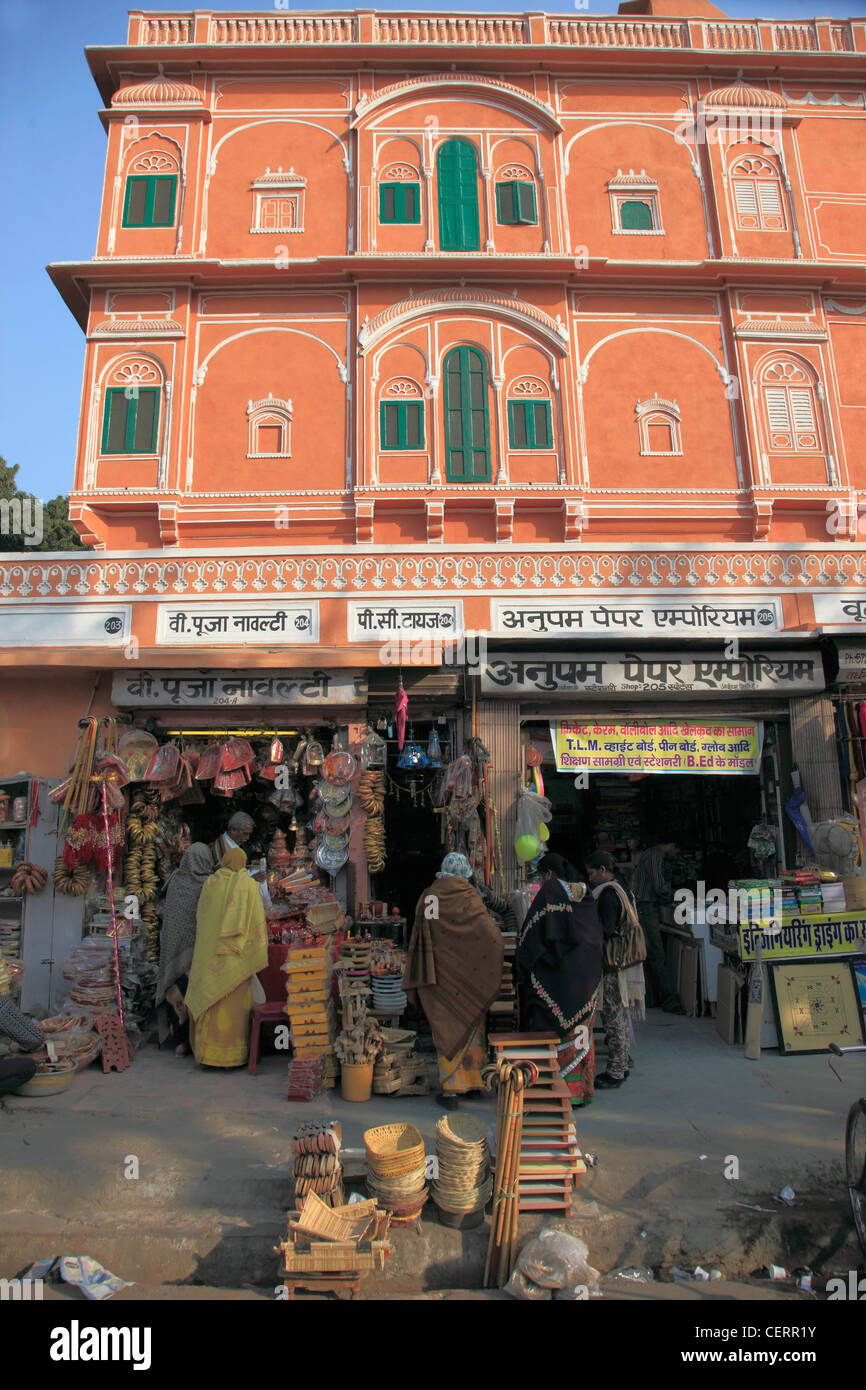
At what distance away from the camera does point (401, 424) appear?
10000 millimetres

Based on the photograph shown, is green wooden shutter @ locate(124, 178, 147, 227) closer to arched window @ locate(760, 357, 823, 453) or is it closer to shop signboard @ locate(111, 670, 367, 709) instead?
shop signboard @ locate(111, 670, 367, 709)

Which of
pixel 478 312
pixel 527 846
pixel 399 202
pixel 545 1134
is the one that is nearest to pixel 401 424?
pixel 478 312

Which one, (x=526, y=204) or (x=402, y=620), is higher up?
(x=526, y=204)

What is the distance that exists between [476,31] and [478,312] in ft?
14.0

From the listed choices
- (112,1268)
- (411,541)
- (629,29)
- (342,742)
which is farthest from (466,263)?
(112,1268)

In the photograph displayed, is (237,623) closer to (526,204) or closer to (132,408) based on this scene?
(132,408)

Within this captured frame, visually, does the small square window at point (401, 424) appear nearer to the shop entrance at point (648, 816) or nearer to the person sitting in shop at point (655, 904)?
the shop entrance at point (648, 816)

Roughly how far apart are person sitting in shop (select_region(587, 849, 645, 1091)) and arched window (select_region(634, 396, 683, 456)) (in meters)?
5.91

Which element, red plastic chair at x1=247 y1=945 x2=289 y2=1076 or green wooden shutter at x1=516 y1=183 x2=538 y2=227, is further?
green wooden shutter at x1=516 y1=183 x2=538 y2=227

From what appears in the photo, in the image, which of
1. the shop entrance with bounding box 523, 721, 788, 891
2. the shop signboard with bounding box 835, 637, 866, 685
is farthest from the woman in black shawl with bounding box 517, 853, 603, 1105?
the shop signboard with bounding box 835, 637, 866, 685

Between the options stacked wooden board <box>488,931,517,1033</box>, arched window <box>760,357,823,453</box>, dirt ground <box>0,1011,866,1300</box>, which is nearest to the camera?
dirt ground <box>0,1011,866,1300</box>

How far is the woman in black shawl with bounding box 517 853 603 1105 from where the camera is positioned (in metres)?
5.38

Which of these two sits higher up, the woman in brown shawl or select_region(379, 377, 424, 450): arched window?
select_region(379, 377, 424, 450): arched window

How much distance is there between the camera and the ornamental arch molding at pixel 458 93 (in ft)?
35.9
